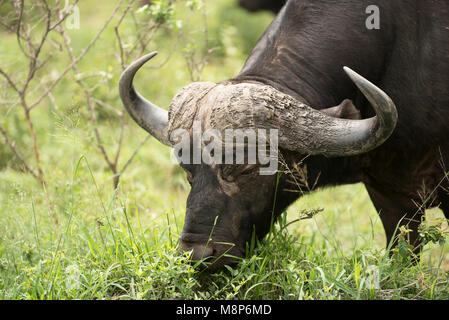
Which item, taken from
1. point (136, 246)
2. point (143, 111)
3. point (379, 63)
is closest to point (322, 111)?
point (379, 63)

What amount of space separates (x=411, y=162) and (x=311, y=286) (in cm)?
134

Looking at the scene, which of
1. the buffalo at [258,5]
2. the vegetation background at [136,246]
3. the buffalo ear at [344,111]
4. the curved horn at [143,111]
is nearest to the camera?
the vegetation background at [136,246]

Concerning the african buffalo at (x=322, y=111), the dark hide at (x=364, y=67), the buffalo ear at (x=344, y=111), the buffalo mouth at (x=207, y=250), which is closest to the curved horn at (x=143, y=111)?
the african buffalo at (x=322, y=111)

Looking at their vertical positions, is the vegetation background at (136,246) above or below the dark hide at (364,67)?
below

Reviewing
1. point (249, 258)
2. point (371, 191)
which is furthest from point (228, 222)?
point (371, 191)

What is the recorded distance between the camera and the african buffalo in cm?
353

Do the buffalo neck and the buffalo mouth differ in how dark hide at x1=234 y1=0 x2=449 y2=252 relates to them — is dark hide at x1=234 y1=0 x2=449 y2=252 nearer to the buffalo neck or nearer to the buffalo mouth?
the buffalo neck

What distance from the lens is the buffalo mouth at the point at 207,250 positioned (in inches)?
135

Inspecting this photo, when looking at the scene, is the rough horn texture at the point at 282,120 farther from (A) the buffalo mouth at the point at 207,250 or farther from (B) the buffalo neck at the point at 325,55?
(A) the buffalo mouth at the point at 207,250

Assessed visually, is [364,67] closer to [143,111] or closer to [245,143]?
[245,143]

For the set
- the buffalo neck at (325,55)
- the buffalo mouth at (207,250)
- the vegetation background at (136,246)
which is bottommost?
the vegetation background at (136,246)

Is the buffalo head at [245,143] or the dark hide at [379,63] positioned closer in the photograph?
the buffalo head at [245,143]

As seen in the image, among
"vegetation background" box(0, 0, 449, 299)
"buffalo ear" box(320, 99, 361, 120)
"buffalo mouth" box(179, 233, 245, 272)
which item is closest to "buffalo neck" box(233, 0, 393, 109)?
"buffalo ear" box(320, 99, 361, 120)

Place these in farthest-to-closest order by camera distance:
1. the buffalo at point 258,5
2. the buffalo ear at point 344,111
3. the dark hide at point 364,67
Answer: the buffalo at point 258,5 → the dark hide at point 364,67 → the buffalo ear at point 344,111
